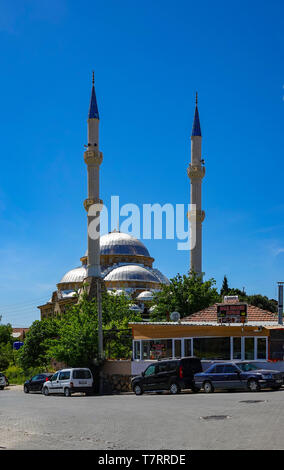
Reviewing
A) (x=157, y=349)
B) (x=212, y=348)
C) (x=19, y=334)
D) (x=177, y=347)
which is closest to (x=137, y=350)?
(x=157, y=349)

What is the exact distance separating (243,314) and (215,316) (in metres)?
4.39

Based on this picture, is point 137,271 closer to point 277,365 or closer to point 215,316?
point 215,316

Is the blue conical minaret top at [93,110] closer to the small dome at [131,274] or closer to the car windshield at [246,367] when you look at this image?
the small dome at [131,274]

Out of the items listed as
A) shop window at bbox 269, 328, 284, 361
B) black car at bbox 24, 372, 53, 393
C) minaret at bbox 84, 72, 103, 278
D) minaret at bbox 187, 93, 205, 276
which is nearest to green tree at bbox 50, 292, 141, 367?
black car at bbox 24, 372, 53, 393

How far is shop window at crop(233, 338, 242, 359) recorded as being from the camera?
97.3 ft

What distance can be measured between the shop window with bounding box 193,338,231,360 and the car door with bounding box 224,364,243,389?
6260 mm

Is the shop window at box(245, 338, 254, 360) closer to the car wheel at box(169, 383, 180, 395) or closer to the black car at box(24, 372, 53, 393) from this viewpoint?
the car wheel at box(169, 383, 180, 395)

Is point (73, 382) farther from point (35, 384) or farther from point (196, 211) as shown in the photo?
point (196, 211)

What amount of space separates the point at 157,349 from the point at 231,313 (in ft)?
14.4

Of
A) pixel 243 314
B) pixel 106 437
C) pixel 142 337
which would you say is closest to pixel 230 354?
pixel 243 314

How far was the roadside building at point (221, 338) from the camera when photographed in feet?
95.1

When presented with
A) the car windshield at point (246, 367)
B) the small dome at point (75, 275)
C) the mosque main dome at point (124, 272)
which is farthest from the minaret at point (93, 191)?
the car windshield at point (246, 367)
